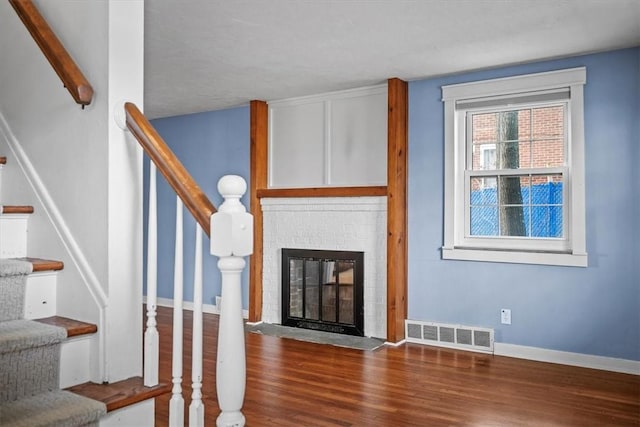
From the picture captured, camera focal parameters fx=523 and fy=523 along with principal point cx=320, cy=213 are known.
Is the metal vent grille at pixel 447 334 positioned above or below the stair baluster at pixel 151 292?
below

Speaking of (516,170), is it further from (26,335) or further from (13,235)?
(26,335)

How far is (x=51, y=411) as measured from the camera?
5.06ft

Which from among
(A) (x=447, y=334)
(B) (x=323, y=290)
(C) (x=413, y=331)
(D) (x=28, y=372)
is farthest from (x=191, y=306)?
(D) (x=28, y=372)

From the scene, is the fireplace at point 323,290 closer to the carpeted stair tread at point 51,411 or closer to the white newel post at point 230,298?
the carpeted stair tread at point 51,411

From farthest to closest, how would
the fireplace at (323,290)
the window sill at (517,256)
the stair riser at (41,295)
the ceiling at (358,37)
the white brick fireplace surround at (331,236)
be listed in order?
the fireplace at (323,290) → the white brick fireplace surround at (331,236) → the window sill at (517,256) → the ceiling at (358,37) → the stair riser at (41,295)

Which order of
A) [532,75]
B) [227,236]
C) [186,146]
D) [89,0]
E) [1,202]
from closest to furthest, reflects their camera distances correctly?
[227,236] < [89,0] < [1,202] < [532,75] < [186,146]

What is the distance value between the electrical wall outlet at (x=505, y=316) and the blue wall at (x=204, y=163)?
275 centimetres

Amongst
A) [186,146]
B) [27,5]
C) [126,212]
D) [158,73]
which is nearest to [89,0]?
[27,5]

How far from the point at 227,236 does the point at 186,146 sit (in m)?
5.36

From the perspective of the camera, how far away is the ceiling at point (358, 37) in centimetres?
312

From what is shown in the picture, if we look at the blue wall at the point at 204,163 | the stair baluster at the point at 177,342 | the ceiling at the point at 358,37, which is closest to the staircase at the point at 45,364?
the stair baluster at the point at 177,342

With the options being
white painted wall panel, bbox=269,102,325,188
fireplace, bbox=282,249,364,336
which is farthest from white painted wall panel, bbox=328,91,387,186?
fireplace, bbox=282,249,364,336

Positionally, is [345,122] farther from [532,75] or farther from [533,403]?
[533,403]

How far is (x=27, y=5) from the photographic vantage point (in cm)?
197
